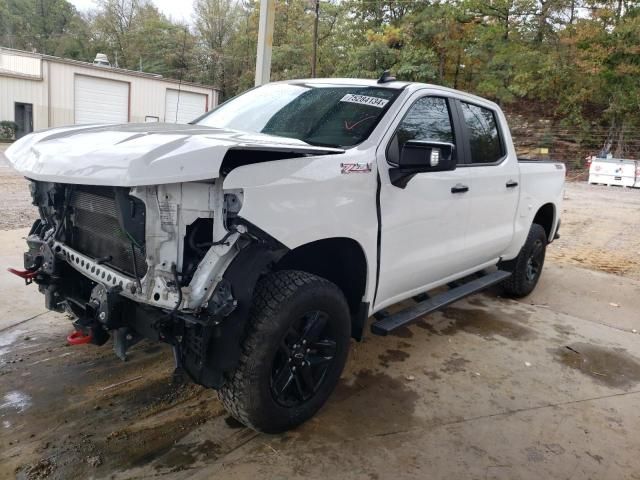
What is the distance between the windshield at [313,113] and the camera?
129 inches

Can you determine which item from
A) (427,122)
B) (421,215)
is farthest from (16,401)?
(427,122)

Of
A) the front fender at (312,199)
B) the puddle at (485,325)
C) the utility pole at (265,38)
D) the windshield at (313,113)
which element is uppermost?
the utility pole at (265,38)

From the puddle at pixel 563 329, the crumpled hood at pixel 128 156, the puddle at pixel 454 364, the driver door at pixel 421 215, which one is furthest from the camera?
the puddle at pixel 563 329

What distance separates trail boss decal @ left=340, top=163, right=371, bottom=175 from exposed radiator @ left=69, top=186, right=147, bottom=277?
111 cm

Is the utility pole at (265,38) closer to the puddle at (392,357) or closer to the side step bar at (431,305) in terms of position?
the side step bar at (431,305)

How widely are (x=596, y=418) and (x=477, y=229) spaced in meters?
1.57

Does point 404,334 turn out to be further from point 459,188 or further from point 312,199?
point 312,199

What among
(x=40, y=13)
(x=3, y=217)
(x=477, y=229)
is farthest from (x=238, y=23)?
(x=477, y=229)

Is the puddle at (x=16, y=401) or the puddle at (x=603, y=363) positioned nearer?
the puddle at (x=16, y=401)

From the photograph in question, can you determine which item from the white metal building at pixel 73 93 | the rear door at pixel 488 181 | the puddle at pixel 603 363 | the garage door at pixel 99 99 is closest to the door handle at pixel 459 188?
the rear door at pixel 488 181

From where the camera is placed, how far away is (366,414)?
317cm

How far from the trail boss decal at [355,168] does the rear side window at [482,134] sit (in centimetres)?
148

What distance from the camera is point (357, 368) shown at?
377 centimetres

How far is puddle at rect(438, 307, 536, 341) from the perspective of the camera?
464 centimetres
